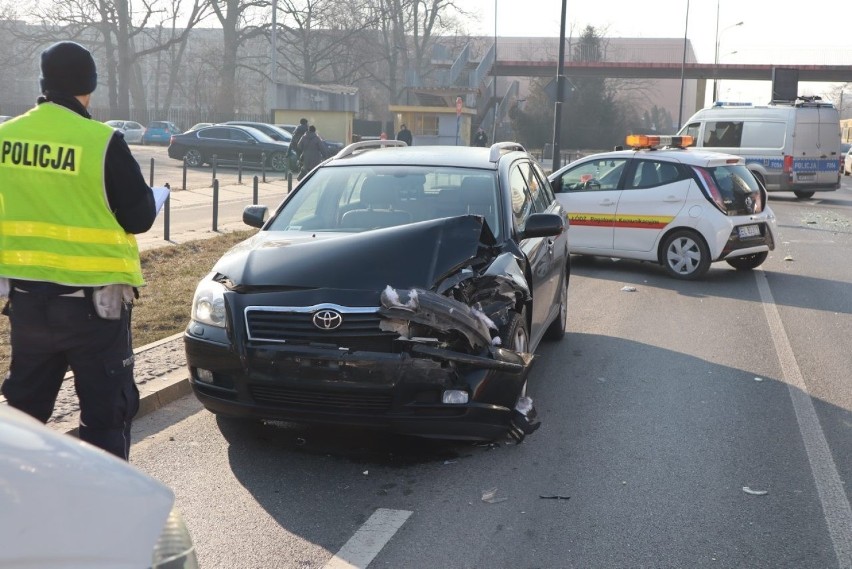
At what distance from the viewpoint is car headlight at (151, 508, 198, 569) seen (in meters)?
2.07

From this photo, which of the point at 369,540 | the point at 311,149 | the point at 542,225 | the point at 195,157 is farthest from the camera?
the point at 195,157

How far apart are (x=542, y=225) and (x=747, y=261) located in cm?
808

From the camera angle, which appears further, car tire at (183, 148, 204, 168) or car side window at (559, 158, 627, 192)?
car tire at (183, 148, 204, 168)

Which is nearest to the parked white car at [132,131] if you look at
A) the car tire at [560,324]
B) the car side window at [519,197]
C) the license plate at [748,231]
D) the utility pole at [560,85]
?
the utility pole at [560,85]

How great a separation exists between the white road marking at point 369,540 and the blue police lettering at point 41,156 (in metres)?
1.93

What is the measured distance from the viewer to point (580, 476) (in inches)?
208

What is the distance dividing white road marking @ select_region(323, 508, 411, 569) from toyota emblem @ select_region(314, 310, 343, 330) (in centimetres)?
99

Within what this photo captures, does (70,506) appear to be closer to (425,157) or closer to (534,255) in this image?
(534,255)

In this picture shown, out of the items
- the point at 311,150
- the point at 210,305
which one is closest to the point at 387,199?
the point at 210,305

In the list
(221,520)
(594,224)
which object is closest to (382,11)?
(594,224)

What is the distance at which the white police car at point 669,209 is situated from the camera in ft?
41.1

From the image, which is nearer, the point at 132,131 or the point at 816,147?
the point at 816,147

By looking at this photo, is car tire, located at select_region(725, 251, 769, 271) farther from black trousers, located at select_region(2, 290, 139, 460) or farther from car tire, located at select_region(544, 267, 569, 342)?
black trousers, located at select_region(2, 290, 139, 460)

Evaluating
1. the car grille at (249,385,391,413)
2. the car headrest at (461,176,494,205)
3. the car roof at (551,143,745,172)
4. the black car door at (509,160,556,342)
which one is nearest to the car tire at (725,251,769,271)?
the car roof at (551,143,745,172)
